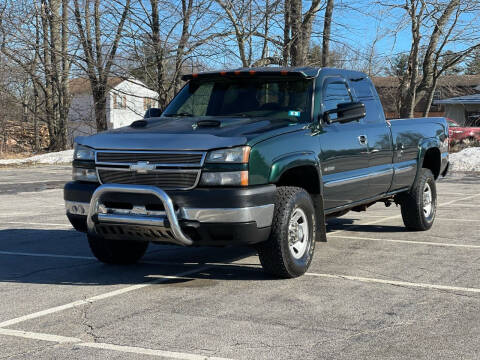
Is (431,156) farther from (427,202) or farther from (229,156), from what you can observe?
(229,156)

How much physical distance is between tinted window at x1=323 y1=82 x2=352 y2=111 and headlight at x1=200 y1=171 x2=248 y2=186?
184cm

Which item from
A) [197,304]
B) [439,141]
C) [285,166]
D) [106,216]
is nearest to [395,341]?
[197,304]

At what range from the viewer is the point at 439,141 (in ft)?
33.4

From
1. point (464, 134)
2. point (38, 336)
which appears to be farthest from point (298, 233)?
point (464, 134)

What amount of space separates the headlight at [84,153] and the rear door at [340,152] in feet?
7.32

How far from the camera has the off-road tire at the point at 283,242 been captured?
6.48 metres

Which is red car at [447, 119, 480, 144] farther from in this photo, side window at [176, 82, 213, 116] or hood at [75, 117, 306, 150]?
hood at [75, 117, 306, 150]

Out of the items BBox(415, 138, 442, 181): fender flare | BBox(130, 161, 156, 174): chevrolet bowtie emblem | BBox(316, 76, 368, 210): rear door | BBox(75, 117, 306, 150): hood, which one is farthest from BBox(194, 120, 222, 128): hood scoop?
BBox(415, 138, 442, 181): fender flare

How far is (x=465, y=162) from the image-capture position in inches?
947

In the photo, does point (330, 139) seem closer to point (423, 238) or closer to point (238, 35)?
point (423, 238)

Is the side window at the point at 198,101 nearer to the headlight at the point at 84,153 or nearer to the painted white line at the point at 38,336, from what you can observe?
the headlight at the point at 84,153

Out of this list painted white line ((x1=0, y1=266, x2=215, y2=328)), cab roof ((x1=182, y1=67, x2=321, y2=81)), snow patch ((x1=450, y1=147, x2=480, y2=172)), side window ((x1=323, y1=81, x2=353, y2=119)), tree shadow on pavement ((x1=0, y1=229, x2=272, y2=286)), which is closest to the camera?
painted white line ((x1=0, y1=266, x2=215, y2=328))

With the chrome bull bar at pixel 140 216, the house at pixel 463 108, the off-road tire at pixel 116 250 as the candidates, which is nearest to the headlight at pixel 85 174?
the chrome bull bar at pixel 140 216

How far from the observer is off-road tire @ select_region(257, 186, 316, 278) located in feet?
21.2
